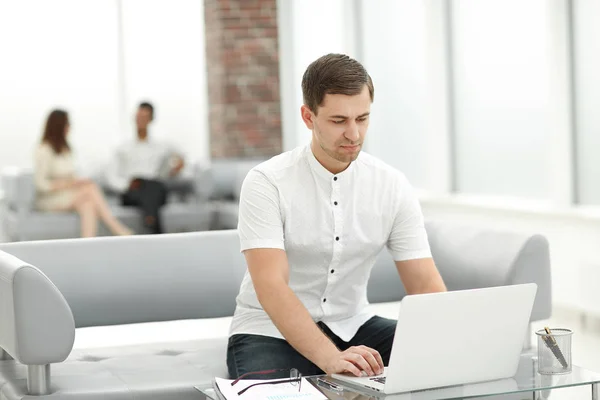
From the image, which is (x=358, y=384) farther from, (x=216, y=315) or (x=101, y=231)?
(x=101, y=231)

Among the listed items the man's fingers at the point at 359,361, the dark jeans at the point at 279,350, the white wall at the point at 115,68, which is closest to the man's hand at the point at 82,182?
the white wall at the point at 115,68

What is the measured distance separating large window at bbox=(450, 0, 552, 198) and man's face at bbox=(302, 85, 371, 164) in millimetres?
3565

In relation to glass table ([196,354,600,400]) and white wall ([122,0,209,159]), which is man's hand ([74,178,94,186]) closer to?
white wall ([122,0,209,159])

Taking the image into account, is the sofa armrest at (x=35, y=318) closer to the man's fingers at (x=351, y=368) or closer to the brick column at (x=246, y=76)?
the man's fingers at (x=351, y=368)

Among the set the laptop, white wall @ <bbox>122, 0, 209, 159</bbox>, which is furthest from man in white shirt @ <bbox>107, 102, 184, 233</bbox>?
the laptop

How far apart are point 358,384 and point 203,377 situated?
0.85 meters

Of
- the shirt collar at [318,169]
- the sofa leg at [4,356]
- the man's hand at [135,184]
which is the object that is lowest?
the sofa leg at [4,356]

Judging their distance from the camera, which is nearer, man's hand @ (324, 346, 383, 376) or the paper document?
the paper document

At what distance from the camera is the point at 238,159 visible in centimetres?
989

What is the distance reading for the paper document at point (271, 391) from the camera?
88.4 inches

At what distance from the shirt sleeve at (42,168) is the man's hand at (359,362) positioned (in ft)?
21.3

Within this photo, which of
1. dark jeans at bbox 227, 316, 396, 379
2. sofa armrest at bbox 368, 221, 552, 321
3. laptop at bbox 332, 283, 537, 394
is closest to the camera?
laptop at bbox 332, 283, 537, 394

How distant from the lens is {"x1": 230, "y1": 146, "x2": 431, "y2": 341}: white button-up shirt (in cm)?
285

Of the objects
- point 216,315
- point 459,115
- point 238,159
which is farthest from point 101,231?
point 216,315
